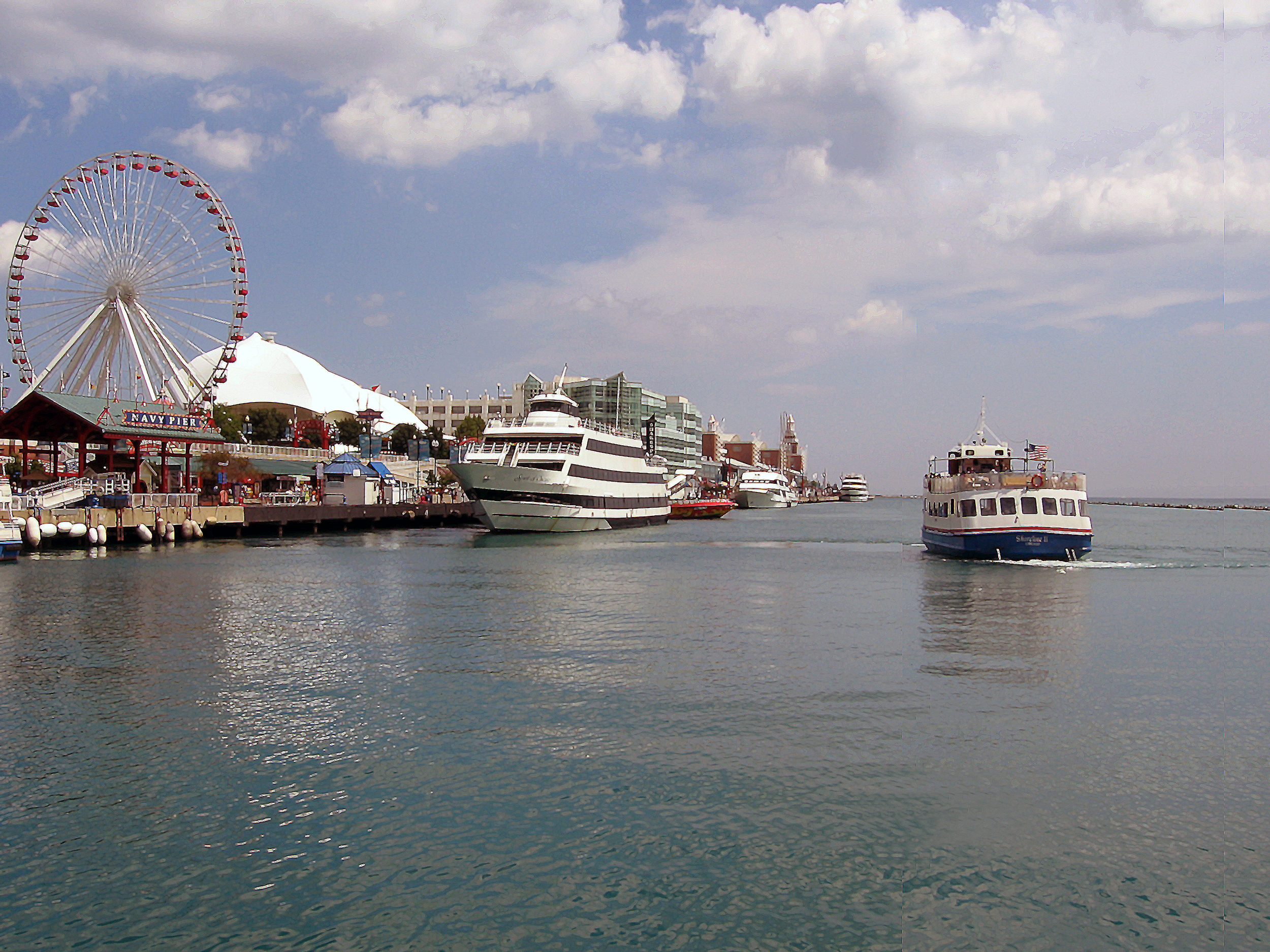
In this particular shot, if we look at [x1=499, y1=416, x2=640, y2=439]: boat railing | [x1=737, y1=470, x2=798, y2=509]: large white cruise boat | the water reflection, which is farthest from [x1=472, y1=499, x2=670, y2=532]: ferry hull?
[x1=737, y1=470, x2=798, y2=509]: large white cruise boat

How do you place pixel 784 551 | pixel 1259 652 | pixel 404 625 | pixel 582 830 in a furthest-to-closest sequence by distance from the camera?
pixel 784 551 < pixel 404 625 < pixel 1259 652 < pixel 582 830

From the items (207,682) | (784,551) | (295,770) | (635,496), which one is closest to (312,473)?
(635,496)

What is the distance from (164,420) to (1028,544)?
6157 cm

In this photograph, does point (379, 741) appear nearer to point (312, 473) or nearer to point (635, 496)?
point (635, 496)

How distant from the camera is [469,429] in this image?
163000 millimetres

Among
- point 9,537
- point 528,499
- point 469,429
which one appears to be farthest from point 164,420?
point 469,429

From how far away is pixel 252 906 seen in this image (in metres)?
10.8

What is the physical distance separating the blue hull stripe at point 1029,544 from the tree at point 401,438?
5239 inches

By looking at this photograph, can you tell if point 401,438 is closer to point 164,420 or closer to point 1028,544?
Result: point 164,420

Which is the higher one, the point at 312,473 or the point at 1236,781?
the point at 312,473

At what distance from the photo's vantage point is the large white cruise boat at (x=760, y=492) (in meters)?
179

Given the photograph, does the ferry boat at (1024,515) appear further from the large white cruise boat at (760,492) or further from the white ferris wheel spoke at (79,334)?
the large white cruise boat at (760,492)

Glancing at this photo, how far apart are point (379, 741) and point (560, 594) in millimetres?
21137

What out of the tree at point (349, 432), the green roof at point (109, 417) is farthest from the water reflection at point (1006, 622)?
the tree at point (349, 432)
